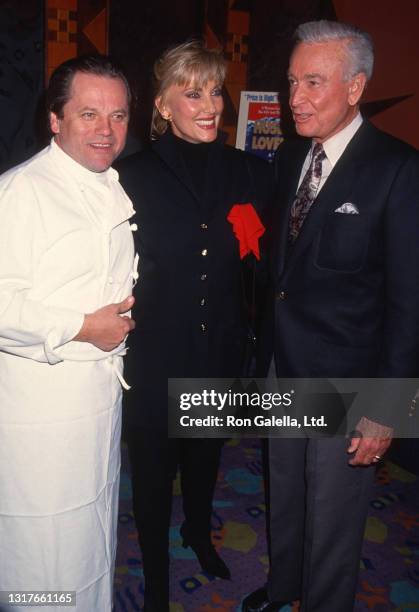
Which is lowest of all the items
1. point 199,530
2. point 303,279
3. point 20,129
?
point 199,530

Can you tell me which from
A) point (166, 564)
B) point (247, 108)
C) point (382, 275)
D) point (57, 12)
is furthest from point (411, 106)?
point (166, 564)

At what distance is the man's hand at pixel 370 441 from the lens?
6.54 ft

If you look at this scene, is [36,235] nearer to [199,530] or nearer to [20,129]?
[199,530]

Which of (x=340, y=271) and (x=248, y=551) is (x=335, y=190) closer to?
(x=340, y=271)

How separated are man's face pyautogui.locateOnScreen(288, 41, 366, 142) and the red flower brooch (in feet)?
1.27

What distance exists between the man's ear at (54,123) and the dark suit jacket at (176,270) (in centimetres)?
43

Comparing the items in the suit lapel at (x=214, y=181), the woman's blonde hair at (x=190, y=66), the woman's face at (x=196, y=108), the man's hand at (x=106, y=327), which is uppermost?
the woman's blonde hair at (x=190, y=66)

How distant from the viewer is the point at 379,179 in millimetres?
1855

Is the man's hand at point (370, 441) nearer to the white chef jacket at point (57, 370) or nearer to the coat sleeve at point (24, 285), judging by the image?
the white chef jacket at point (57, 370)

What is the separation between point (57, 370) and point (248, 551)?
169 cm

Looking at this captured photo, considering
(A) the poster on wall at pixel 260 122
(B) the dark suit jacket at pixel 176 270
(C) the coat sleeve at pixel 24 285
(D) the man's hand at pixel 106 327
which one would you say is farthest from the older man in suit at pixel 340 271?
(A) the poster on wall at pixel 260 122

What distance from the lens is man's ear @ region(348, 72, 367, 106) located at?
1.97 metres

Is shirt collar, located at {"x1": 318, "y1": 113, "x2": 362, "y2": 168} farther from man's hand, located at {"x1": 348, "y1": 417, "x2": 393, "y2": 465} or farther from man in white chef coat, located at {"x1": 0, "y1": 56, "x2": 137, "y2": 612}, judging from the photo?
man's hand, located at {"x1": 348, "y1": 417, "x2": 393, "y2": 465}

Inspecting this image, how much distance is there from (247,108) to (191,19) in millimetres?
899
